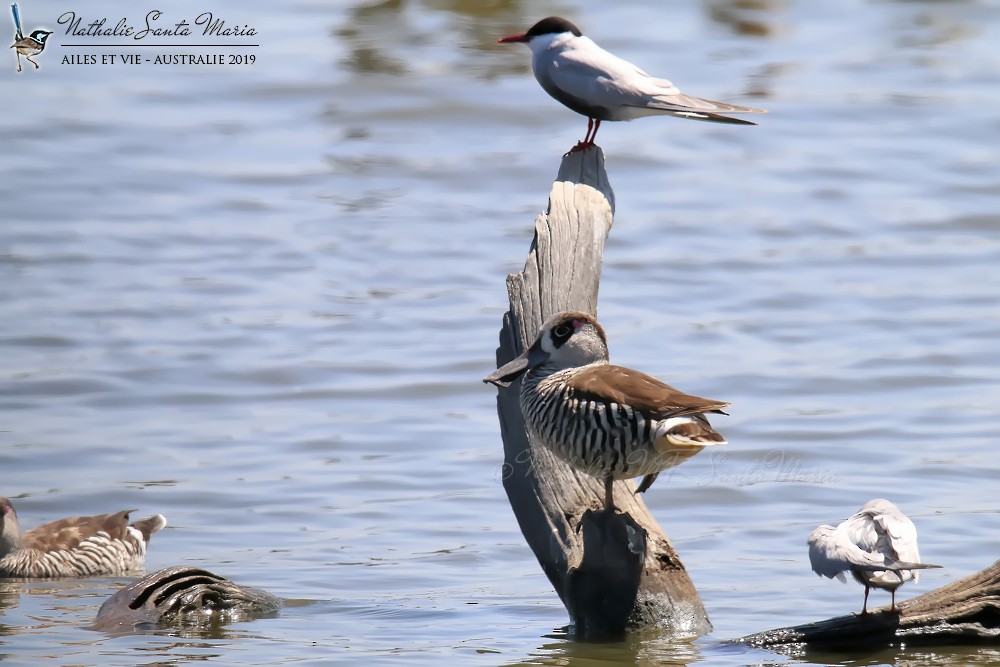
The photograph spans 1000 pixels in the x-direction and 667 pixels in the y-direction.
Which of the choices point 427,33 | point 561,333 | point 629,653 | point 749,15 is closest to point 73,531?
point 561,333

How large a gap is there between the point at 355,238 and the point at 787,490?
741 cm

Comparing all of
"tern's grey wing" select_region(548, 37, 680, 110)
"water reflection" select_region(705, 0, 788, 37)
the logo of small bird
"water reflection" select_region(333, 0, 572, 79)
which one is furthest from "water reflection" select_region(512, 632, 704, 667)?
"water reflection" select_region(705, 0, 788, 37)

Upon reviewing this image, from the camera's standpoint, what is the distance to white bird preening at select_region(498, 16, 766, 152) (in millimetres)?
8078

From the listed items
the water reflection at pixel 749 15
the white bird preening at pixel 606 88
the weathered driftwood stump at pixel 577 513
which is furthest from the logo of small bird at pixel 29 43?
the weathered driftwood stump at pixel 577 513

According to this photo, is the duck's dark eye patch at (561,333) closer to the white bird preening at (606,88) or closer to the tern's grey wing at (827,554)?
the tern's grey wing at (827,554)

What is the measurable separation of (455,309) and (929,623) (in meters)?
7.97

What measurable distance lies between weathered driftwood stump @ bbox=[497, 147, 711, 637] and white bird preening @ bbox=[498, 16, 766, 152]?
5.42 ft

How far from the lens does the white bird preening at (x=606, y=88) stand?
26.5ft

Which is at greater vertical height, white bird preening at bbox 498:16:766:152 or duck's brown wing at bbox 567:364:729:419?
white bird preening at bbox 498:16:766:152

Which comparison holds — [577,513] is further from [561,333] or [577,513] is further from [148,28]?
[148,28]

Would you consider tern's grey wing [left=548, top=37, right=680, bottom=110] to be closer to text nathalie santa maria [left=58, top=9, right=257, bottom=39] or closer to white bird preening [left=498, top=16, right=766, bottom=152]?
white bird preening [left=498, top=16, right=766, bottom=152]

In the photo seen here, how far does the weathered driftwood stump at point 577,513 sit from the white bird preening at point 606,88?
165 centimetres

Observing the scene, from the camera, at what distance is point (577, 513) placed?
6.00 m

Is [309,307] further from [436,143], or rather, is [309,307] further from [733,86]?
[733,86]
